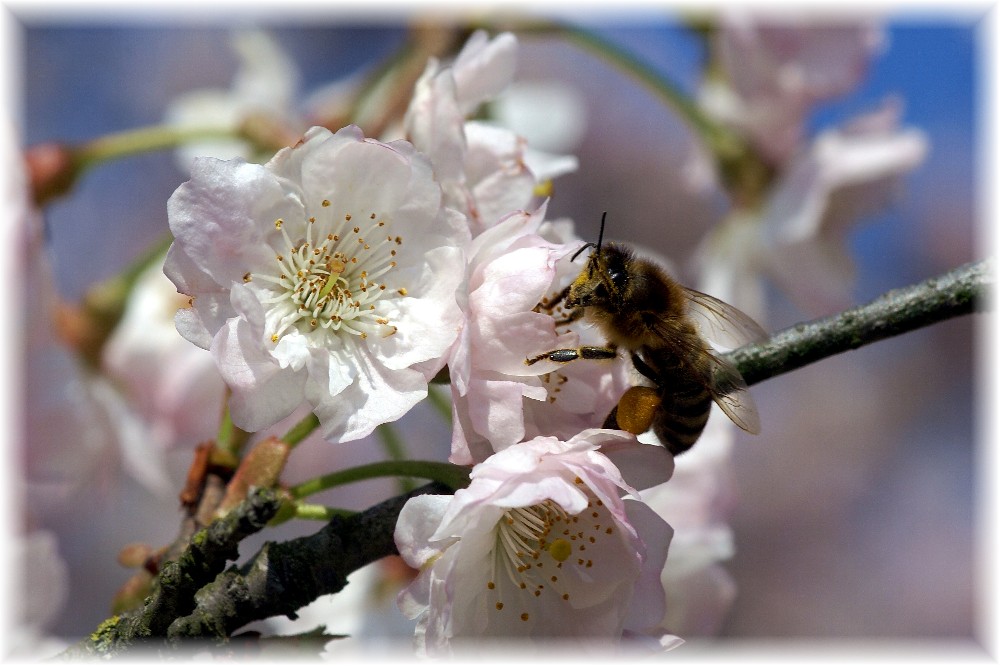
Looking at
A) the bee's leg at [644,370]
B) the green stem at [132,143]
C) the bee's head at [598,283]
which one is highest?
the green stem at [132,143]

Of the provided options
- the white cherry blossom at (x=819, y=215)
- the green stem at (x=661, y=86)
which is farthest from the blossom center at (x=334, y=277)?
the white cherry blossom at (x=819, y=215)

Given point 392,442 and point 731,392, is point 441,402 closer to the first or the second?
point 392,442

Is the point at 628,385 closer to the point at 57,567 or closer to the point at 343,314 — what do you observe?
the point at 343,314

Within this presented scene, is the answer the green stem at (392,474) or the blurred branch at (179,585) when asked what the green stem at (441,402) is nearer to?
the green stem at (392,474)

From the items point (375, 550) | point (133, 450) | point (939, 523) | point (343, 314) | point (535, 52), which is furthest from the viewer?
point (939, 523)

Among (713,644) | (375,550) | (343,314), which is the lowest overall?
(713,644)

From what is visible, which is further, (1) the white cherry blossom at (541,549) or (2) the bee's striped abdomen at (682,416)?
(2) the bee's striped abdomen at (682,416)

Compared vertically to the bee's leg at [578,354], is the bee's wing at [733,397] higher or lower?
lower

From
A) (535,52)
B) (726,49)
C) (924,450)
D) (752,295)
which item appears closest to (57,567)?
(752,295)
